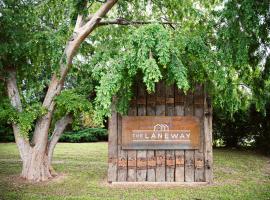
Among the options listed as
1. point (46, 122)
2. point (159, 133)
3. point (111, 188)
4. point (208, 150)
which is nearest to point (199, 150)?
point (208, 150)

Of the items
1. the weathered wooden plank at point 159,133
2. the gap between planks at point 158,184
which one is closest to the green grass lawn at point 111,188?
the gap between planks at point 158,184

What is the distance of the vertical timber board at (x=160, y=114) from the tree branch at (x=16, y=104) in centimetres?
325

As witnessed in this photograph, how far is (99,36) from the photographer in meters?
10.8

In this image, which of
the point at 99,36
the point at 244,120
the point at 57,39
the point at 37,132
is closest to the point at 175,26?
the point at 99,36

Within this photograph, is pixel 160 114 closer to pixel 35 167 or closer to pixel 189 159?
pixel 189 159

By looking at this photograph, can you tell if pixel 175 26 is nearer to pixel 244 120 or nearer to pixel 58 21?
pixel 58 21

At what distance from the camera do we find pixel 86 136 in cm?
2412

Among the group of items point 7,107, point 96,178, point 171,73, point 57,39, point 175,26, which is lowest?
point 96,178

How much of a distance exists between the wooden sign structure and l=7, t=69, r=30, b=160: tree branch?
7.49 feet

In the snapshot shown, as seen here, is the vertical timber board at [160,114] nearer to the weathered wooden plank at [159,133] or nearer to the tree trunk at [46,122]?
the weathered wooden plank at [159,133]

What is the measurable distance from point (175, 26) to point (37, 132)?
14.5ft

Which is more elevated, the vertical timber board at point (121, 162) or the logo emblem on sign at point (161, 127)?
the logo emblem on sign at point (161, 127)

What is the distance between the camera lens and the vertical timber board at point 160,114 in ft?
28.5

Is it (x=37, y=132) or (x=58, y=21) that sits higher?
(x=58, y=21)
